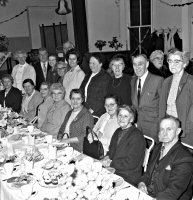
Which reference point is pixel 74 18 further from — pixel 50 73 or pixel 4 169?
pixel 4 169

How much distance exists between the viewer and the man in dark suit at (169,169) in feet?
6.48

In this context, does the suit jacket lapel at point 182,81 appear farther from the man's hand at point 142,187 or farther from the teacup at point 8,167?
the teacup at point 8,167

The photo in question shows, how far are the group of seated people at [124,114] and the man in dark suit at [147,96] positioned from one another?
0.4 inches

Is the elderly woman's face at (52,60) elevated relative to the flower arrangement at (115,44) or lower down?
→ lower down

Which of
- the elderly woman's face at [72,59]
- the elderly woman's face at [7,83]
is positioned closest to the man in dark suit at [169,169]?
the elderly woman's face at [72,59]

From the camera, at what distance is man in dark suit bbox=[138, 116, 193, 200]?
1.97 meters

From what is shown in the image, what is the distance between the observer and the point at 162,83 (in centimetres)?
298

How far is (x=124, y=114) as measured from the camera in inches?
99.2

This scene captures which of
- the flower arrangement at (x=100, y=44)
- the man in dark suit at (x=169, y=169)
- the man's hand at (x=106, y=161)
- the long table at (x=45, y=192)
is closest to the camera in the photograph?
the long table at (x=45, y=192)

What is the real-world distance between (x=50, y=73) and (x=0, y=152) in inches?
90.9

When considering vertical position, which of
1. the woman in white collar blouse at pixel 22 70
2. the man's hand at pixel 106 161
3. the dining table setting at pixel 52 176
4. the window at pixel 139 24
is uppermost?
the window at pixel 139 24

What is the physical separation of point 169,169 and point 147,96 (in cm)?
111

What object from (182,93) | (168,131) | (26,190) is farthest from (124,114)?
(26,190)

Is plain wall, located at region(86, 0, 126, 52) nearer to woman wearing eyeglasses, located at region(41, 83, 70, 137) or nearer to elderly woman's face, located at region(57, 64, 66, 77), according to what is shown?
elderly woman's face, located at region(57, 64, 66, 77)
